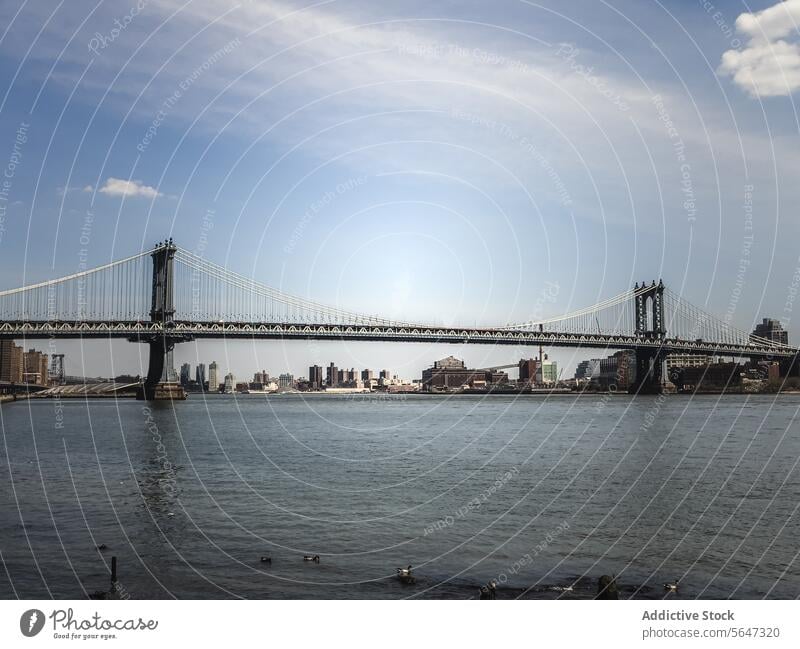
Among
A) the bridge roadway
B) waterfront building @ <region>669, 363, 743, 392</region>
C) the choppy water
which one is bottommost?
the choppy water

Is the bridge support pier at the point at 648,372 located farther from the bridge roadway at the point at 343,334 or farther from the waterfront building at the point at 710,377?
the waterfront building at the point at 710,377

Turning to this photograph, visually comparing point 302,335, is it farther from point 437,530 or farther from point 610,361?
point 610,361

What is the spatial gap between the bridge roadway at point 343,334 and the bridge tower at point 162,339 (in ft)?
2.39

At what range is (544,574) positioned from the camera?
1605cm

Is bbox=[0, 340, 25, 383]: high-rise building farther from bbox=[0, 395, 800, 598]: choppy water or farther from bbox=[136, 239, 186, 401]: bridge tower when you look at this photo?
bbox=[0, 395, 800, 598]: choppy water

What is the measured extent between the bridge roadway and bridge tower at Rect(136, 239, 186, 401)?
73 cm

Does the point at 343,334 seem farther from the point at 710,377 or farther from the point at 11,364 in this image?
the point at 710,377

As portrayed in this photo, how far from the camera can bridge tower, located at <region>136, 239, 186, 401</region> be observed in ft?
301

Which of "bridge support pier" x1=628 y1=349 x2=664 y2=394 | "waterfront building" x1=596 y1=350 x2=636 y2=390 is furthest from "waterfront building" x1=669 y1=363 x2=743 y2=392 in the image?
"bridge support pier" x1=628 y1=349 x2=664 y2=394

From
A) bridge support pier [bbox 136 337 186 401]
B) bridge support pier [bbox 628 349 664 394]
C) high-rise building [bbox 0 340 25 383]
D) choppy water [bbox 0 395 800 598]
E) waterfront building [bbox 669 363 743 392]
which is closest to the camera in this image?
choppy water [bbox 0 395 800 598]

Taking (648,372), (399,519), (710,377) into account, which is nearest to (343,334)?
(648,372)

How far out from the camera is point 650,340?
11894cm

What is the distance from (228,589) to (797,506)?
17423 millimetres

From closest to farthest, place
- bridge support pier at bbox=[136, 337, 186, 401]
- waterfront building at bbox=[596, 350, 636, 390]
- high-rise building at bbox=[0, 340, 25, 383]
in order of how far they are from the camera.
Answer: bridge support pier at bbox=[136, 337, 186, 401]
high-rise building at bbox=[0, 340, 25, 383]
waterfront building at bbox=[596, 350, 636, 390]
